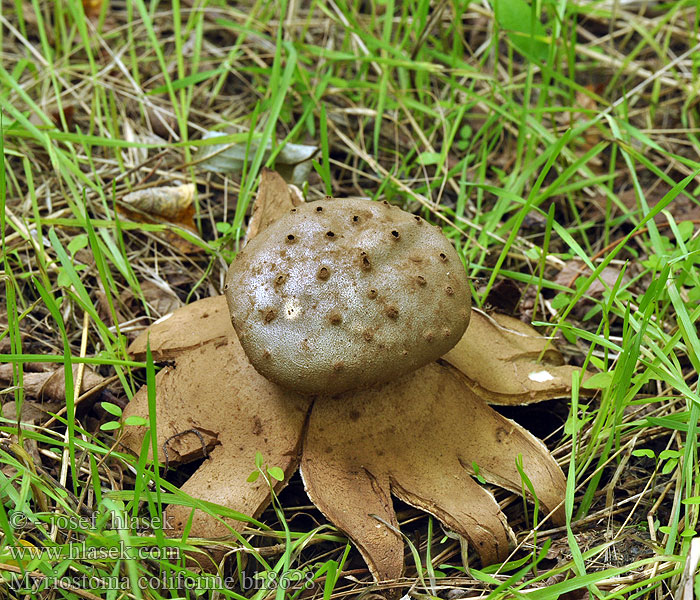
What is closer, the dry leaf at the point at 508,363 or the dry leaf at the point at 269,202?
the dry leaf at the point at 508,363

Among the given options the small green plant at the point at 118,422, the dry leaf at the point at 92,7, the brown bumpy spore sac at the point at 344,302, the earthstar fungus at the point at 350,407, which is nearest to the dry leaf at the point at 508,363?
the earthstar fungus at the point at 350,407

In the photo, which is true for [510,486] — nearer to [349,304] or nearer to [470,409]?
[470,409]

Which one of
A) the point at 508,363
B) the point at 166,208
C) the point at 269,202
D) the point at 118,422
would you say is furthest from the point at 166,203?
the point at 508,363

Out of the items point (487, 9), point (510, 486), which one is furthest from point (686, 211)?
point (510, 486)

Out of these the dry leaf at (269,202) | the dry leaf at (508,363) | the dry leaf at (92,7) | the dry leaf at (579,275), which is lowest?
the dry leaf at (579,275)

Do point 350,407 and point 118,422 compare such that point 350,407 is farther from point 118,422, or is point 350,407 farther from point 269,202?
point 269,202

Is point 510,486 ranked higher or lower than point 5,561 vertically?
lower

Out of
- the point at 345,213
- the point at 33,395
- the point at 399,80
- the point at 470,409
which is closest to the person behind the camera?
the point at 345,213

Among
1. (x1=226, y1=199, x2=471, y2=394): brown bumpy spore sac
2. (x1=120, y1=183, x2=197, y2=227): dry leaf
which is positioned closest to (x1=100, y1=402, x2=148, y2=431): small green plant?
(x1=226, y1=199, x2=471, y2=394): brown bumpy spore sac

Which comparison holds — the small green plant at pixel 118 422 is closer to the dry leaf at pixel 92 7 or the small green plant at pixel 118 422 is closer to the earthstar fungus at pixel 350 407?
the earthstar fungus at pixel 350 407
